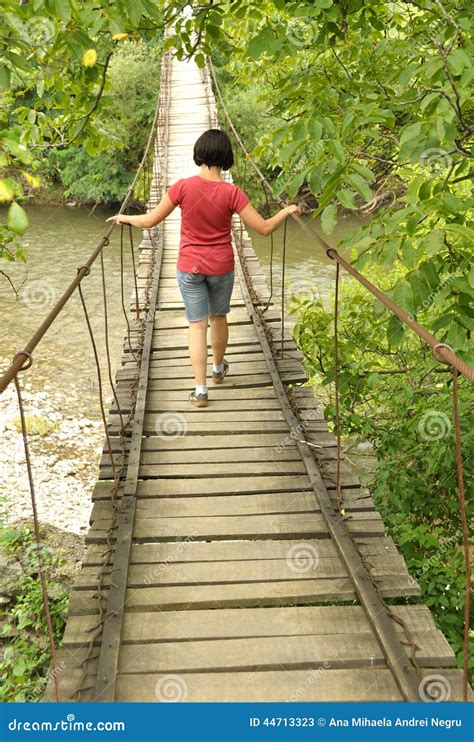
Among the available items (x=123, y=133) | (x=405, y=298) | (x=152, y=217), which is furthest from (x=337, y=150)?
(x=123, y=133)

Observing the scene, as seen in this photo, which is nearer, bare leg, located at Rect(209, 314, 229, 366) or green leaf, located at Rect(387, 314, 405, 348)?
green leaf, located at Rect(387, 314, 405, 348)

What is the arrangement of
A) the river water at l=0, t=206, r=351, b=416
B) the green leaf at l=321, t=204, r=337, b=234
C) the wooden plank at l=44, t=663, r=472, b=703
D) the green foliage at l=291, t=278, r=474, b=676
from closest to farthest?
the wooden plank at l=44, t=663, r=472, b=703 → the green leaf at l=321, t=204, r=337, b=234 → the green foliage at l=291, t=278, r=474, b=676 → the river water at l=0, t=206, r=351, b=416

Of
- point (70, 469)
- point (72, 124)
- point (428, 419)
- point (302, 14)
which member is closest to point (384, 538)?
point (428, 419)

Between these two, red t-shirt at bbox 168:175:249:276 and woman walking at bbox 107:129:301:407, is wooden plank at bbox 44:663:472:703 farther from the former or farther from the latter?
red t-shirt at bbox 168:175:249:276

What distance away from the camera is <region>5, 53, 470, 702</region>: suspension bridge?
1760 millimetres

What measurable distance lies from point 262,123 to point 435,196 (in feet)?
45.5

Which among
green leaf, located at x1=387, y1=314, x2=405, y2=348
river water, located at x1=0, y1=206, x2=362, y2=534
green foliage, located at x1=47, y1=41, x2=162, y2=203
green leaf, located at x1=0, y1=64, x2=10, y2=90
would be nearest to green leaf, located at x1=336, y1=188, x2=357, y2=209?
green leaf, located at x1=387, y1=314, x2=405, y2=348

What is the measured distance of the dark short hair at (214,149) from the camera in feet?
9.52

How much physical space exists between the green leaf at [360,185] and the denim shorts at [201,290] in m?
1.24

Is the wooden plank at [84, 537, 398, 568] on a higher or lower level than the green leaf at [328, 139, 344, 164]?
lower

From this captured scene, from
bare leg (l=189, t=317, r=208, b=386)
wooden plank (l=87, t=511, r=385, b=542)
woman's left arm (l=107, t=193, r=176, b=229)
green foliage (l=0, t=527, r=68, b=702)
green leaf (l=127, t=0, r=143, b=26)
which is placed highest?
green leaf (l=127, t=0, r=143, b=26)

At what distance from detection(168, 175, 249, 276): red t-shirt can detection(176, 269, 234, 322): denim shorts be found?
0.13ft

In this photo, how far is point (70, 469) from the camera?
6.94 meters

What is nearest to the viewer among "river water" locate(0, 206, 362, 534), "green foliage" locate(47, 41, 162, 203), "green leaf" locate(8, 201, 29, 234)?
"green leaf" locate(8, 201, 29, 234)
